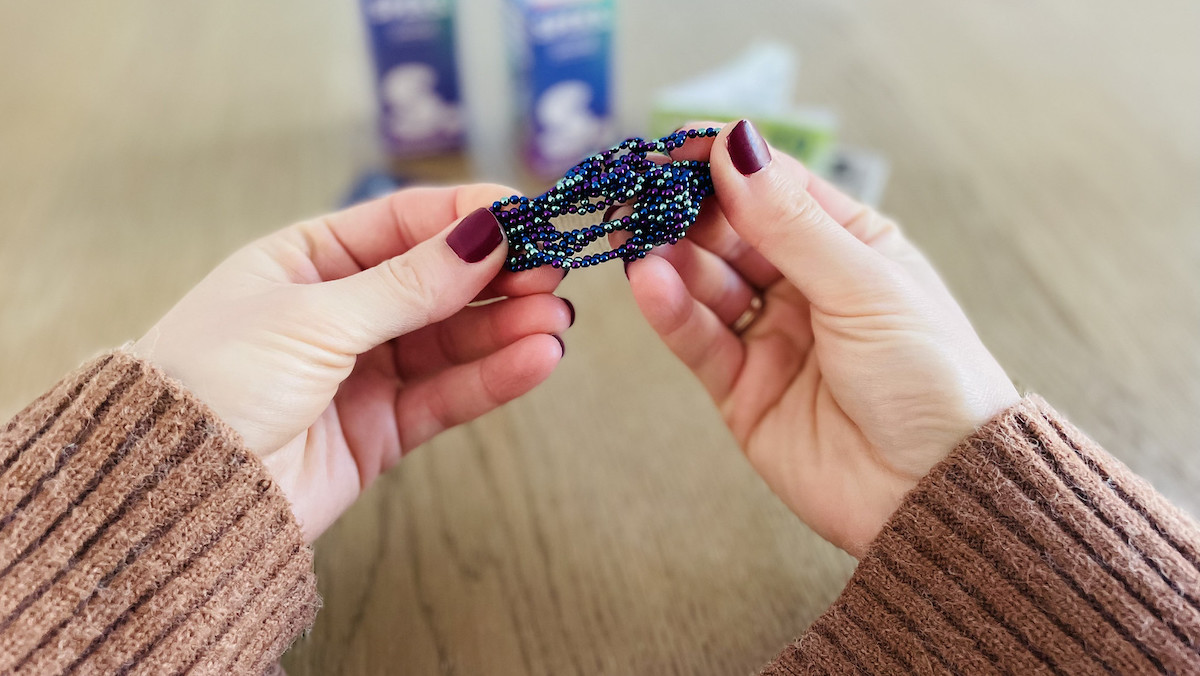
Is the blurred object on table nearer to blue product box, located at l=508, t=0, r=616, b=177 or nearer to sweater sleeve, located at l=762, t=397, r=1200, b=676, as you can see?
blue product box, located at l=508, t=0, r=616, b=177

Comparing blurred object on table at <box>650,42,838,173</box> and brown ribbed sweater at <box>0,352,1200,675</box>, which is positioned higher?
blurred object on table at <box>650,42,838,173</box>

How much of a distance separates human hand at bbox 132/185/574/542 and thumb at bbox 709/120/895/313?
0.51 feet

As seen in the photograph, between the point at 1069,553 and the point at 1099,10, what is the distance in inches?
46.0

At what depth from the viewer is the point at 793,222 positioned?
0.54m

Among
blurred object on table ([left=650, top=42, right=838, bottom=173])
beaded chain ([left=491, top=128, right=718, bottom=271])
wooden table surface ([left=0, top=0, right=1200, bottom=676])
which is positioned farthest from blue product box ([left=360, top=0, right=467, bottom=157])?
beaded chain ([left=491, top=128, right=718, bottom=271])

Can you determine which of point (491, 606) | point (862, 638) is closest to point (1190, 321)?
point (862, 638)

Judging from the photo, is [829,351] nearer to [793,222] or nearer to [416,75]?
[793,222]

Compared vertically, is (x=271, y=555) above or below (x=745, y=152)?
below

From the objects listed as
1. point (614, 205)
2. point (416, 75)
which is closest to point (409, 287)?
point (614, 205)

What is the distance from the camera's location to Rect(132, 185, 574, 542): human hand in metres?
0.50

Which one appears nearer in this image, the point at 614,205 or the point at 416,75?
the point at 614,205

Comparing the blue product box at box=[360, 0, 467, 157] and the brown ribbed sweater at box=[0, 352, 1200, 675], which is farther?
the blue product box at box=[360, 0, 467, 157]

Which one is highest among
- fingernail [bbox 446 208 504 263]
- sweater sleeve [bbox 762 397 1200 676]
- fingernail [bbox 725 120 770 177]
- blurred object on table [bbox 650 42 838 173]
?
blurred object on table [bbox 650 42 838 173]

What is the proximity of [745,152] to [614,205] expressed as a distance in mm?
106
